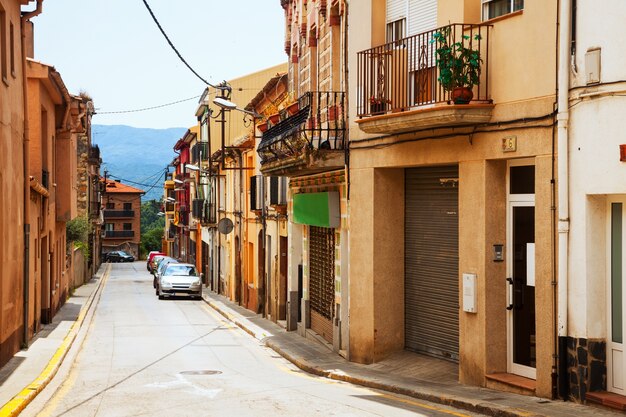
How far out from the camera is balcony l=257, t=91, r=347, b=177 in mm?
17734

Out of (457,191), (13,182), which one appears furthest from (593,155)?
(13,182)

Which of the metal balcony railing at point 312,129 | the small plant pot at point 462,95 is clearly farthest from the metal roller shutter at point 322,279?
the small plant pot at point 462,95

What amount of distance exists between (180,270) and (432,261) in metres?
28.4

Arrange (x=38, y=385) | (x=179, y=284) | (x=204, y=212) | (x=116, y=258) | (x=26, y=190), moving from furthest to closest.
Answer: (x=116, y=258) < (x=204, y=212) < (x=179, y=284) < (x=26, y=190) < (x=38, y=385)

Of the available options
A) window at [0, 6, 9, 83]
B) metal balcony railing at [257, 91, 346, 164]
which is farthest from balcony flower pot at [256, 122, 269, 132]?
window at [0, 6, 9, 83]

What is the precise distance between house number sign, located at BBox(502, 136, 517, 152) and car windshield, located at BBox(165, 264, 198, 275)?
31096 millimetres

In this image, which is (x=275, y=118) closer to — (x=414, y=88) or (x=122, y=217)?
(x=414, y=88)

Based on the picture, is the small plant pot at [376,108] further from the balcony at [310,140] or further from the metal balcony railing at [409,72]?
the balcony at [310,140]

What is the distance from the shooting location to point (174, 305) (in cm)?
→ 3769

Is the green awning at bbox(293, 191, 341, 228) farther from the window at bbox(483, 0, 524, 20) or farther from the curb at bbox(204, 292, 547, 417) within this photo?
the window at bbox(483, 0, 524, 20)

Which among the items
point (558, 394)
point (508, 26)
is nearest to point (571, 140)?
point (508, 26)

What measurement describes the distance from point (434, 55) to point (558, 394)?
565 cm

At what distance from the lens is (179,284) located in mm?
41312

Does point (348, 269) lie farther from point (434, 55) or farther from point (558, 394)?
point (558, 394)
